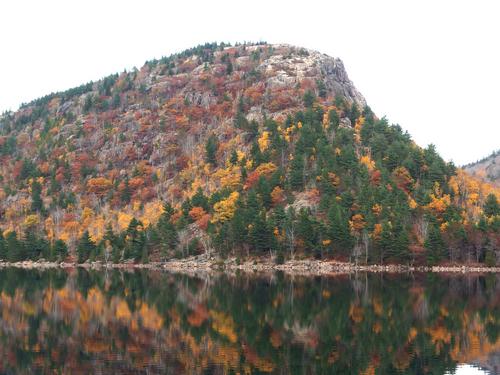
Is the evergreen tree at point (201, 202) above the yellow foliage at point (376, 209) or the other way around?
above

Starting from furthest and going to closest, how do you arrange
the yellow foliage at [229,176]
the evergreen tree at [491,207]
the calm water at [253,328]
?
the yellow foliage at [229,176] → the evergreen tree at [491,207] → the calm water at [253,328]

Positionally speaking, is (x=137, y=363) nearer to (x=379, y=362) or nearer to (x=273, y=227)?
(x=379, y=362)

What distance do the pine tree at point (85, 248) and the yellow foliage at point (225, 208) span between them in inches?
1532

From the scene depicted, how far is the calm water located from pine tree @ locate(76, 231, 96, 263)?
7520cm

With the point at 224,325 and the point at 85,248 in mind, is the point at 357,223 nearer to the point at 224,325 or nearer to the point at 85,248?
the point at 85,248

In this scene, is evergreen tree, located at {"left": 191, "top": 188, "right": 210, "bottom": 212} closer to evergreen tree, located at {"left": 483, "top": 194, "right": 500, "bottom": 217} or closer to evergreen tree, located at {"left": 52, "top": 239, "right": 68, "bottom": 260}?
evergreen tree, located at {"left": 52, "top": 239, "right": 68, "bottom": 260}

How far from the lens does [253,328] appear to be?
55.6 m

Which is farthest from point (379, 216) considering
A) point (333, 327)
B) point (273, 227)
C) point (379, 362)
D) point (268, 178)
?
point (379, 362)

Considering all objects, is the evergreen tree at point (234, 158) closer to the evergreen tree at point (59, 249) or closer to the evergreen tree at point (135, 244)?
the evergreen tree at point (135, 244)

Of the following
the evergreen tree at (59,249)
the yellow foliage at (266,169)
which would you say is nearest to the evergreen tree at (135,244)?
the evergreen tree at (59,249)

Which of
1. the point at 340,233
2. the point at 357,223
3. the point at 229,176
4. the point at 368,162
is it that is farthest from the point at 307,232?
the point at 229,176

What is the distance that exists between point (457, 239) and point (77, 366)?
103369mm

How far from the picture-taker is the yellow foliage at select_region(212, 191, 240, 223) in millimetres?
156375

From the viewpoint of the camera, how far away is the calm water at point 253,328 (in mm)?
42000
